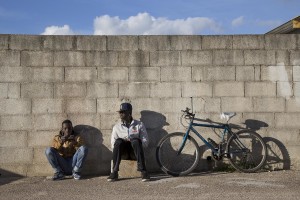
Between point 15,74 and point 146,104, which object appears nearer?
point 15,74

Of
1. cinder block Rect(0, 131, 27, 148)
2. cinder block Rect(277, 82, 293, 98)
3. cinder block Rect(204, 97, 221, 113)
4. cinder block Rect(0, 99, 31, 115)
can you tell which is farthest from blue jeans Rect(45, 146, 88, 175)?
cinder block Rect(277, 82, 293, 98)

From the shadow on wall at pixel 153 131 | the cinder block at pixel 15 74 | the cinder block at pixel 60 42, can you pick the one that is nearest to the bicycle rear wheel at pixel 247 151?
the shadow on wall at pixel 153 131

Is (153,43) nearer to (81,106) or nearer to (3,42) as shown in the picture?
(81,106)

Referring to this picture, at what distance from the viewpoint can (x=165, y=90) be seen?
292 inches

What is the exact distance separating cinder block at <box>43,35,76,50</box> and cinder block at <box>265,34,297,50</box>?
3487 mm

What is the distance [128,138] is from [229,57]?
233 centimetres

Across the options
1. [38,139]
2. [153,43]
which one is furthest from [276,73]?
[38,139]

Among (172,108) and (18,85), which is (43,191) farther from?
(172,108)

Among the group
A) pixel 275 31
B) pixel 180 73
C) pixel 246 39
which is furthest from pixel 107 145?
pixel 275 31

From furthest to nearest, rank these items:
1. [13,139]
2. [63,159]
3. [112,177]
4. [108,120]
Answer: [108,120] < [13,139] < [63,159] < [112,177]

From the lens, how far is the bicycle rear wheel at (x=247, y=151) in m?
7.23

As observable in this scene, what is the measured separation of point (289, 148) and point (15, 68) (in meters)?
5.06

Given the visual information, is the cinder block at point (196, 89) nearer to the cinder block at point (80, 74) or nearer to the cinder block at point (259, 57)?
the cinder block at point (259, 57)

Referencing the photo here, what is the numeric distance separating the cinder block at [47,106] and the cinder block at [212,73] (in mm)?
2417
